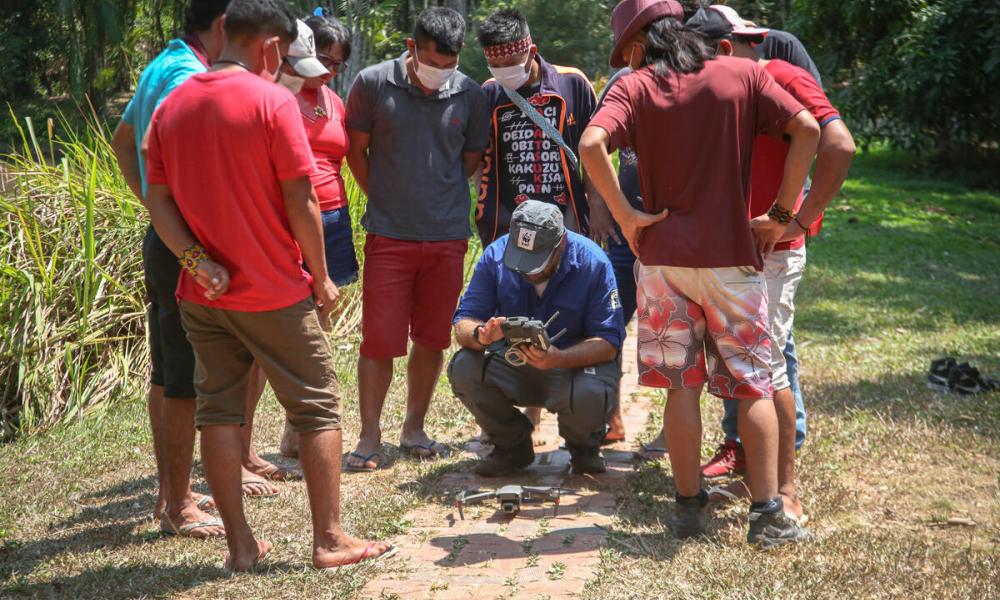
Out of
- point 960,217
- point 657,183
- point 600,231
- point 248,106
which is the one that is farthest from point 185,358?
point 960,217

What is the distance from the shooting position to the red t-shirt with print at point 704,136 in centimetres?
363

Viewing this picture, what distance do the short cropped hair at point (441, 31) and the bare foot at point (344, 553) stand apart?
2270 millimetres

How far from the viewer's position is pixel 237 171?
3.30 m

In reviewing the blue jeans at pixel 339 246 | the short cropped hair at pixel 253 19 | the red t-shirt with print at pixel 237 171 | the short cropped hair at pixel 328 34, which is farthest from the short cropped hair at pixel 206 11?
the blue jeans at pixel 339 246

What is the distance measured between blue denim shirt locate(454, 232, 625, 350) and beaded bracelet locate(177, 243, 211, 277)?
1523 mm

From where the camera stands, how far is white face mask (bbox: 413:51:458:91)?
488 centimetres

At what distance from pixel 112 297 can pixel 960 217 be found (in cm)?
1093

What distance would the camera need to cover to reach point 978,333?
7.56m

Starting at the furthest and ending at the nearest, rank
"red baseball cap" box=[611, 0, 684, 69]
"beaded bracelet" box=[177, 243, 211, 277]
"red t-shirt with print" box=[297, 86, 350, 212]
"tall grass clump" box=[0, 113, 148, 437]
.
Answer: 1. "tall grass clump" box=[0, 113, 148, 437]
2. "red t-shirt with print" box=[297, 86, 350, 212]
3. "red baseball cap" box=[611, 0, 684, 69]
4. "beaded bracelet" box=[177, 243, 211, 277]

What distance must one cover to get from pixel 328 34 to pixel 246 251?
174cm

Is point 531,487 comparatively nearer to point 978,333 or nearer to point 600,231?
point 600,231

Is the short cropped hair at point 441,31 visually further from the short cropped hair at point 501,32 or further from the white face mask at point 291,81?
the white face mask at point 291,81

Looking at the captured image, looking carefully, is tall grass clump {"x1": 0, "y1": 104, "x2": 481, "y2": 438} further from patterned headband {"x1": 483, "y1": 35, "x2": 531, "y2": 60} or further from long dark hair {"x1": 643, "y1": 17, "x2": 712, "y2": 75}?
long dark hair {"x1": 643, "y1": 17, "x2": 712, "y2": 75}

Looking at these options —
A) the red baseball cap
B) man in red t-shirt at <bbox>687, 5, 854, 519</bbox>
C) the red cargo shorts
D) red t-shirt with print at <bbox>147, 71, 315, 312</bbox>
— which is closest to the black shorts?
red t-shirt with print at <bbox>147, 71, 315, 312</bbox>
